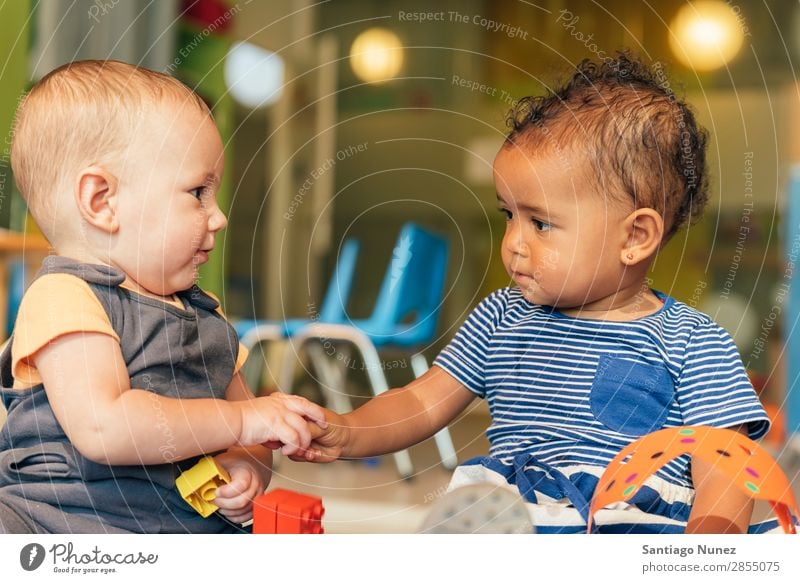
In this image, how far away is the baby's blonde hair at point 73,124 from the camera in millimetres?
596

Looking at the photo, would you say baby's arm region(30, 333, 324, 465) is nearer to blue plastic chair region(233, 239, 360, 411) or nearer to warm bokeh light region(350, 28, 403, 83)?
warm bokeh light region(350, 28, 403, 83)

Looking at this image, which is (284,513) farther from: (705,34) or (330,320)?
(330,320)

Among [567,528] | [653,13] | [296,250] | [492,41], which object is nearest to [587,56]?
[653,13]

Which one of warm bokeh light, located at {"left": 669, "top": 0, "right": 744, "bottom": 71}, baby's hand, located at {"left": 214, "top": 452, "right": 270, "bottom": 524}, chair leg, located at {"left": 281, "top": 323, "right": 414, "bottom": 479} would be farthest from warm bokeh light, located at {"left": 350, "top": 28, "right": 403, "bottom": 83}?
baby's hand, located at {"left": 214, "top": 452, "right": 270, "bottom": 524}

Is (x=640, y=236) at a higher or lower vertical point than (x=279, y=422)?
higher

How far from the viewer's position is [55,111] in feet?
1.96

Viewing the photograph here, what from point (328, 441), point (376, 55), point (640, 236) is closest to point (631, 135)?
point (640, 236)

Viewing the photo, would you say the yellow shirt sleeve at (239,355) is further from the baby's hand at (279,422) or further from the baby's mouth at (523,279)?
the baby's mouth at (523,279)

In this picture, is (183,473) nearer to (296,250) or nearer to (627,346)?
(627,346)

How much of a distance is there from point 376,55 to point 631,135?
2.53ft

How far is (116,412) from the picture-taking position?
0.55 m

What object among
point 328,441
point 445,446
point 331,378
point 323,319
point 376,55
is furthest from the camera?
point 331,378

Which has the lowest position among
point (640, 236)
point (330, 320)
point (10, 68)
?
point (330, 320)
